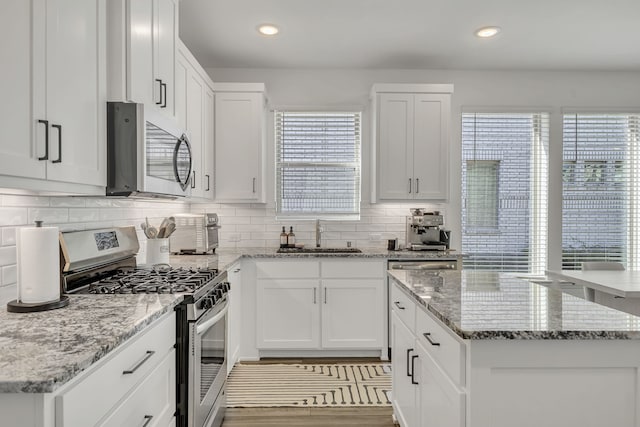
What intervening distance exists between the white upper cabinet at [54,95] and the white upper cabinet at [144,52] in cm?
6

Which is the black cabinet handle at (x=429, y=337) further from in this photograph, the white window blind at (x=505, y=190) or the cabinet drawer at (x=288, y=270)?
the white window blind at (x=505, y=190)

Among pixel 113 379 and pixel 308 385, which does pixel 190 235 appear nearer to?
pixel 308 385

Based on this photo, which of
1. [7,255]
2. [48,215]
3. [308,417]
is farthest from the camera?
[308,417]

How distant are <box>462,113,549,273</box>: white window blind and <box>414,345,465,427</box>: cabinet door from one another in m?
2.63

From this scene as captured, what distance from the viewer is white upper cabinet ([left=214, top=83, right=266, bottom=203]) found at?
3.69 meters

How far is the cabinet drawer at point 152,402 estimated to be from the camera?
121 centimetres

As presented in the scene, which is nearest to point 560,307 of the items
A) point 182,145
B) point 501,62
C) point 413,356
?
point 413,356

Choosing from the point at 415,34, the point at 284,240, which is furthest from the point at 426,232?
the point at 415,34

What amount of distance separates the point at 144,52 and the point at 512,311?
196 centimetres

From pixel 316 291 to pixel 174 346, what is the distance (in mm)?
1836

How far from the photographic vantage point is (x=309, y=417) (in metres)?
2.56

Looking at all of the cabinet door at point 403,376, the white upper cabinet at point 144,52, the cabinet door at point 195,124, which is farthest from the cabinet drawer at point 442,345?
the cabinet door at point 195,124

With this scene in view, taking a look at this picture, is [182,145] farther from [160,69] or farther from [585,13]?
[585,13]

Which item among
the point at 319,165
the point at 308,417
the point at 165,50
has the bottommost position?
the point at 308,417
